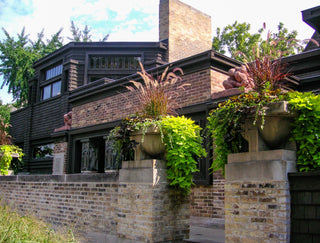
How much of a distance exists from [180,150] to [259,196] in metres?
2.04

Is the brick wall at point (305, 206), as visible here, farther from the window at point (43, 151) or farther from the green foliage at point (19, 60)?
the green foliage at point (19, 60)

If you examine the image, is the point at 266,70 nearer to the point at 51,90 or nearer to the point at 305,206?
the point at 305,206

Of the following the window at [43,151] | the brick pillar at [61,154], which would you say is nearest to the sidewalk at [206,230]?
the brick pillar at [61,154]

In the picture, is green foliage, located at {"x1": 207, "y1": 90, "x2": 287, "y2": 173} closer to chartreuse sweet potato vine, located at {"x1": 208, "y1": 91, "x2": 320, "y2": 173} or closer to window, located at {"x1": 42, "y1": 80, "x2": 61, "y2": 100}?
chartreuse sweet potato vine, located at {"x1": 208, "y1": 91, "x2": 320, "y2": 173}

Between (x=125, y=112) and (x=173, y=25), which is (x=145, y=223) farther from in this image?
(x=173, y=25)

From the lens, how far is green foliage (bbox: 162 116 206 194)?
6633 mm

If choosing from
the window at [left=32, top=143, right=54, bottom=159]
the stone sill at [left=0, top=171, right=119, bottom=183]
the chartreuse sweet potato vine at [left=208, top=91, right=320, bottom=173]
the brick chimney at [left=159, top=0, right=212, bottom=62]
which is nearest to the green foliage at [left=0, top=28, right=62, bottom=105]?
the window at [left=32, top=143, right=54, bottom=159]

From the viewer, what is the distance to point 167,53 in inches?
819

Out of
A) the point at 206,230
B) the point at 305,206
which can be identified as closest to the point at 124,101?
the point at 206,230

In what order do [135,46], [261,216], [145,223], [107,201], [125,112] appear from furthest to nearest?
[135,46] → [125,112] → [107,201] → [145,223] → [261,216]

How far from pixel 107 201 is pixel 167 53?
46.5ft

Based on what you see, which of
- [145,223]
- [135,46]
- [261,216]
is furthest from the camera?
[135,46]

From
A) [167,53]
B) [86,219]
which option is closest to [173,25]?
[167,53]

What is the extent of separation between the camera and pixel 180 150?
6.64 meters
